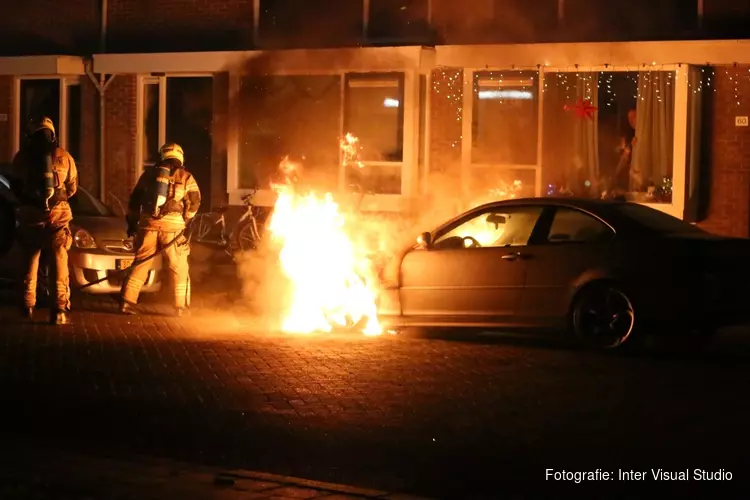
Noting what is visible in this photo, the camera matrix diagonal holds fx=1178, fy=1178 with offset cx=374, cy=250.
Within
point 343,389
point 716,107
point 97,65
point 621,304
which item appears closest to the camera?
point 343,389

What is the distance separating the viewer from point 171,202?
491 inches

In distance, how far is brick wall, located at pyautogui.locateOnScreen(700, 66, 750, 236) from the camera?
54.6ft

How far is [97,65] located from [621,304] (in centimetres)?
1328

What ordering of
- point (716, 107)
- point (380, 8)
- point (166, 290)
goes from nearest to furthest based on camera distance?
point (166, 290) < point (716, 107) < point (380, 8)

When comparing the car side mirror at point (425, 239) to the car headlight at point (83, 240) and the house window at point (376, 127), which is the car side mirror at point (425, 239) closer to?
the car headlight at point (83, 240)

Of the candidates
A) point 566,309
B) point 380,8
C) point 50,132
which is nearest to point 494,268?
point 566,309

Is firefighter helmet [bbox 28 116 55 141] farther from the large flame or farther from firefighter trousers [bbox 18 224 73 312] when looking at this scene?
the large flame

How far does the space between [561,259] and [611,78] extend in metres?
7.17

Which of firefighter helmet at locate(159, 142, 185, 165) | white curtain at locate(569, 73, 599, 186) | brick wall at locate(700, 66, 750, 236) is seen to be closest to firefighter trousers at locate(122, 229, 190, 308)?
firefighter helmet at locate(159, 142, 185, 165)

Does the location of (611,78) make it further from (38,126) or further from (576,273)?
(38,126)

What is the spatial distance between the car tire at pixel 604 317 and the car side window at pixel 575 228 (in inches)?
19.0

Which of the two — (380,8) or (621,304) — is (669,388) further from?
(380,8)

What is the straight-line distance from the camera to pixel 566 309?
10.6 metres

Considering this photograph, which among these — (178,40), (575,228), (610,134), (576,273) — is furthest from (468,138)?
(576,273)
